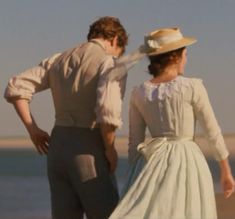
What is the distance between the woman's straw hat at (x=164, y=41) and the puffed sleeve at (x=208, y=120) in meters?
0.18

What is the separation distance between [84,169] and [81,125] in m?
0.19

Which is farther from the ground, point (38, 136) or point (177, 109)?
point (177, 109)

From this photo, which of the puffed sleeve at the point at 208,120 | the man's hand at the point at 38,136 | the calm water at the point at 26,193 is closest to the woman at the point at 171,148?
the puffed sleeve at the point at 208,120

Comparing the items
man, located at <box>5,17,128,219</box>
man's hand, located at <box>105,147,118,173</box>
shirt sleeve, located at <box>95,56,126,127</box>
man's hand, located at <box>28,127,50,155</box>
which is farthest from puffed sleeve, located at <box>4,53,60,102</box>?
man's hand, located at <box>105,147,118,173</box>

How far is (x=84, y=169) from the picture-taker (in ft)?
13.0

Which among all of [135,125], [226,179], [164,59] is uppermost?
[164,59]

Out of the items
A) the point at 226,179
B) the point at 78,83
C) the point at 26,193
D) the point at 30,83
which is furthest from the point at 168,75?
the point at 26,193

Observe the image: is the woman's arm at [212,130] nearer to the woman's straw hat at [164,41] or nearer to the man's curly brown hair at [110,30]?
the woman's straw hat at [164,41]

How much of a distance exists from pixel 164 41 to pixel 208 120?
388 mm

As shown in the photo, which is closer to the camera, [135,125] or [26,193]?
[135,125]

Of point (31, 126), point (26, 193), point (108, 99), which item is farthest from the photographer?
point (26, 193)

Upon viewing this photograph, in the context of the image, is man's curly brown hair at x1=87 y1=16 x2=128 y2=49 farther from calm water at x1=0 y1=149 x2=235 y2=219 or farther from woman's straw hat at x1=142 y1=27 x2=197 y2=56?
calm water at x1=0 y1=149 x2=235 y2=219

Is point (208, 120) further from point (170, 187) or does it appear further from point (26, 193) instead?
point (26, 193)

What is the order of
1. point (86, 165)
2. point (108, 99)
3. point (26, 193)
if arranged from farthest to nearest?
point (26, 193)
point (86, 165)
point (108, 99)
